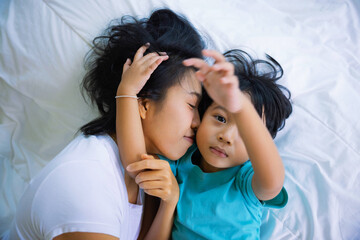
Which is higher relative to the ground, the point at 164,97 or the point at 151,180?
the point at 164,97

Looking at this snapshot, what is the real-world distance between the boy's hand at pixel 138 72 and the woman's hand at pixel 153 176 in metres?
0.20

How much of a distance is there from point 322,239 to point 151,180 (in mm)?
579

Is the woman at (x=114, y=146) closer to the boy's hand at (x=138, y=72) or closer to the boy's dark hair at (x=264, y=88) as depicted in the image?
the boy's hand at (x=138, y=72)

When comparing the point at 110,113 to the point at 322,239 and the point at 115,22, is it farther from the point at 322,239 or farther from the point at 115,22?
the point at 322,239

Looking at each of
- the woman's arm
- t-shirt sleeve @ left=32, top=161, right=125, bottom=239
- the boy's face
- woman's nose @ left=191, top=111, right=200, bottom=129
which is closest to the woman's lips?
the boy's face

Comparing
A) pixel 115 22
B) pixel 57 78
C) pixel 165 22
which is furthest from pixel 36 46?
pixel 165 22

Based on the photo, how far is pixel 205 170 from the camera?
1.06 metres

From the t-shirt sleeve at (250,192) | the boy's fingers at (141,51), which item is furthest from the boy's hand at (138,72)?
the t-shirt sleeve at (250,192)

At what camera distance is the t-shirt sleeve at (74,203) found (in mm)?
775

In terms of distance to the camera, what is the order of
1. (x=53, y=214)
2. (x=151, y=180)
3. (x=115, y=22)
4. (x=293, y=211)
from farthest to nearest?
(x=115, y=22)
(x=293, y=211)
(x=151, y=180)
(x=53, y=214)

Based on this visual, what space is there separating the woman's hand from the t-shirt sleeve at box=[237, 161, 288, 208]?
0.21 m

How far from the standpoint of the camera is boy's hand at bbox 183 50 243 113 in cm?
63

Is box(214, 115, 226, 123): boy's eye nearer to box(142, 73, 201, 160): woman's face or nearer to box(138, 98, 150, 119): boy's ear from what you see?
box(142, 73, 201, 160): woman's face

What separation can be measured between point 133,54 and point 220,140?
0.39 metres
